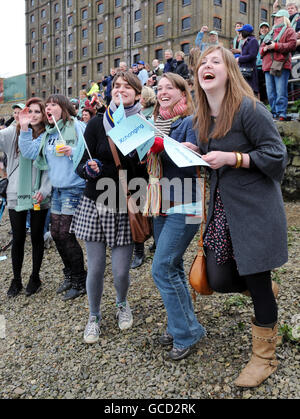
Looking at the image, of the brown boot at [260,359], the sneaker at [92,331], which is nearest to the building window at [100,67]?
the sneaker at [92,331]

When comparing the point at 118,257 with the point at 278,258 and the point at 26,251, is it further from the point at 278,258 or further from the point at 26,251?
the point at 26,251

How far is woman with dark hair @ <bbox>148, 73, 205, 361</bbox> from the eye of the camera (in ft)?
8.40

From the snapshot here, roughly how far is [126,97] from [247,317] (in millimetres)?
2205

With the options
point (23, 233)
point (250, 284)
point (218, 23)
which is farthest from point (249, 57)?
point (218, 23)

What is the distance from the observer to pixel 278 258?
2164 mm

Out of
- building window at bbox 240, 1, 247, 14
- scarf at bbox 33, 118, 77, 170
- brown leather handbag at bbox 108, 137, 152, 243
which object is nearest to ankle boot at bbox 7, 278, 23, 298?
scarf at bbox 33, 118, 77, 170

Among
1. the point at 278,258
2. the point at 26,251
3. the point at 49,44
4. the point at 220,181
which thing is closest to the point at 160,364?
the point at 278,258

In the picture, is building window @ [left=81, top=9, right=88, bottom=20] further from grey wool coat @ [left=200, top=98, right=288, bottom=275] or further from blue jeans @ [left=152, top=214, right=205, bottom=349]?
grey wool coat @ [left=200, top=98, right=288, bottom=275]

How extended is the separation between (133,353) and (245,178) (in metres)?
1.77

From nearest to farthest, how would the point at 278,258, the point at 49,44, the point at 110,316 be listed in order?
1. the point at 278,258
2. the point at 110,316
3. the point at 49,44

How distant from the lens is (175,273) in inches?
104

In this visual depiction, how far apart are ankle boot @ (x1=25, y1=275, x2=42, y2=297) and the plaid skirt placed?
1.75m

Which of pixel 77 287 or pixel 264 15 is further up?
pixel 264 15

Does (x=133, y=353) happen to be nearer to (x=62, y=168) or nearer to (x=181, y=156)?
(x=181, y=156)
